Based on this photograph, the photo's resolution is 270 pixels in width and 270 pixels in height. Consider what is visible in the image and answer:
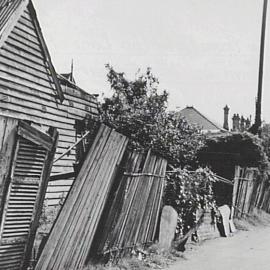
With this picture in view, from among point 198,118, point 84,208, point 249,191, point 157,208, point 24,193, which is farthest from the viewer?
point 198,118

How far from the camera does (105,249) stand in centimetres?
645

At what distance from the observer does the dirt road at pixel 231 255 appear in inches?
305

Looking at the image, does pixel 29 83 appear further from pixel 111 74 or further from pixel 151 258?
pixel 111 74

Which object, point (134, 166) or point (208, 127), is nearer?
point (134, 166)

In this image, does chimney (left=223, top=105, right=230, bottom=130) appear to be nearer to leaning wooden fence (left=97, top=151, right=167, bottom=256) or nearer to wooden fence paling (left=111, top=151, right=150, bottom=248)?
leaning wooden fence (left=97, top=151, right=167, bottom=256)

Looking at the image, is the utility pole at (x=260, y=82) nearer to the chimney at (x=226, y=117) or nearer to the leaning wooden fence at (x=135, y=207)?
the leaning wooden fence at (x=135, y=207)

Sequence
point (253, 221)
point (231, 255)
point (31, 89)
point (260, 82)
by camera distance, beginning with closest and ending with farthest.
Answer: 1. point (231, 255)
2. point (31, 89)
3. point (253, 221)
4. point (260, 82)

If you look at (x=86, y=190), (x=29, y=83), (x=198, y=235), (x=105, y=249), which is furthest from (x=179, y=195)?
(x=29, y=83)

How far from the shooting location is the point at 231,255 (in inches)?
352

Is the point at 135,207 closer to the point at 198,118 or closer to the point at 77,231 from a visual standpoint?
the point at 77,231

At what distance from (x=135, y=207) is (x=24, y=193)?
2.89 meters

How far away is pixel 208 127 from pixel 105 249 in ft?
147

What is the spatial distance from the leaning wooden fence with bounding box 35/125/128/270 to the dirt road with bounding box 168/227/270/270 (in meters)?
2.07

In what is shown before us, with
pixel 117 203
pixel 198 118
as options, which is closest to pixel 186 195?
pixel 117 203
